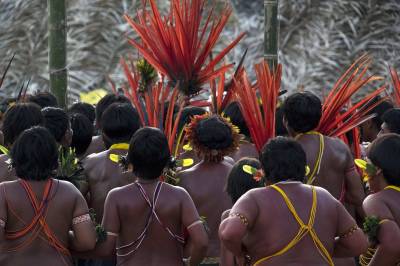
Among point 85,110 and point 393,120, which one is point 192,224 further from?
point 85,110

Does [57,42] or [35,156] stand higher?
[57,42]

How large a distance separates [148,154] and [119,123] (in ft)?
4.65

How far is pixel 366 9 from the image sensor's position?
15750 mm

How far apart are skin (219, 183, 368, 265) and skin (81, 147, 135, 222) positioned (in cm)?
179

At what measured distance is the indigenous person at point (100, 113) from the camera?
7.86m

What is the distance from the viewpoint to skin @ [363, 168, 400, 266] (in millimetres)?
5574

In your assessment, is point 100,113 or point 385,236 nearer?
point 385,236

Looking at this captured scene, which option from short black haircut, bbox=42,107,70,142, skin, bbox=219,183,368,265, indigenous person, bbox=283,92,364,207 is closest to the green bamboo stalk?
short black haircut, bbox=42,107,70,142

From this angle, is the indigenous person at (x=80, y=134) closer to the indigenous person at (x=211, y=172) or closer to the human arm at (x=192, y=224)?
the indigenous person at (x=211, y=172)

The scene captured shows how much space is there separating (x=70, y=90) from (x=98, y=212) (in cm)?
768

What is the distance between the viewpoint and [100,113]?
827 centimetres

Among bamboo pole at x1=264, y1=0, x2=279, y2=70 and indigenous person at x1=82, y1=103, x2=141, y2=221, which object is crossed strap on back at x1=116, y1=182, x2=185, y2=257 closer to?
indigenous person at x1=82, y1=103, x2=141, y2=221

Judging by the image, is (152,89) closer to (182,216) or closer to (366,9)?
(182,216)

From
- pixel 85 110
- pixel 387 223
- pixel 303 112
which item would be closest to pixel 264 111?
pixel 303 112
